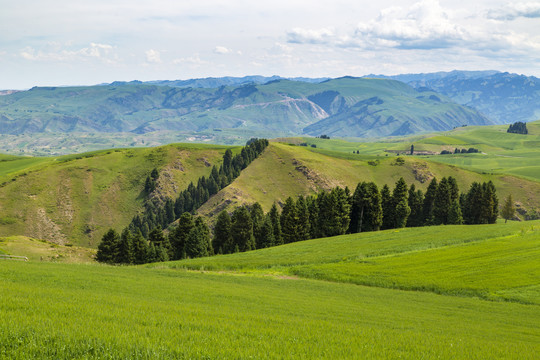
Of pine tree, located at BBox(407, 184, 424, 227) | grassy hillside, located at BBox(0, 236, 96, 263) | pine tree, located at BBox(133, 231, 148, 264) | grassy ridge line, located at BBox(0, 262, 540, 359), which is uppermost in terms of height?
grassy ridge line, located at BBox(0, 262, 540, 359)

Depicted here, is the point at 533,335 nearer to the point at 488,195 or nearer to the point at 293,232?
the point at 293,232

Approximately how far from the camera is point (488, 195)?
116 metres

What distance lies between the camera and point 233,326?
1752 cm

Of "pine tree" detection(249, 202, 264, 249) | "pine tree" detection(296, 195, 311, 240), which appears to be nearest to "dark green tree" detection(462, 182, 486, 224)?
"pine tree" detection(296, 195, 311, 240)

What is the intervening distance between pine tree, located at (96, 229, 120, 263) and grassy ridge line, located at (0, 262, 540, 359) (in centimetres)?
6133

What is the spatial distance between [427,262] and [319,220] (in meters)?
54.8

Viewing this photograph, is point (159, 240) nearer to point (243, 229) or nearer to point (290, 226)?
point (243, 229)

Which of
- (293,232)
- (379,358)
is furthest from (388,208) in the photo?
(379,358)

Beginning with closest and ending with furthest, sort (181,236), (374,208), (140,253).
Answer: (140,253), (181,236), (374,208)

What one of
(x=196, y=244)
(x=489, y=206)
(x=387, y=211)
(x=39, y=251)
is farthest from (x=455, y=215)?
(x=39, y=251)

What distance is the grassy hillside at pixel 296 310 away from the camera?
13.3m

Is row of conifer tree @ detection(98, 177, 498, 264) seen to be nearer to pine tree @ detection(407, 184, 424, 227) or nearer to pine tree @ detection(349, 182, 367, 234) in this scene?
pine tree @ detection(349, 182, 367, 234)

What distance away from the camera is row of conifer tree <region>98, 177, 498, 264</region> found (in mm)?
102562

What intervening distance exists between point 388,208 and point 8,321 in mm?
109595
